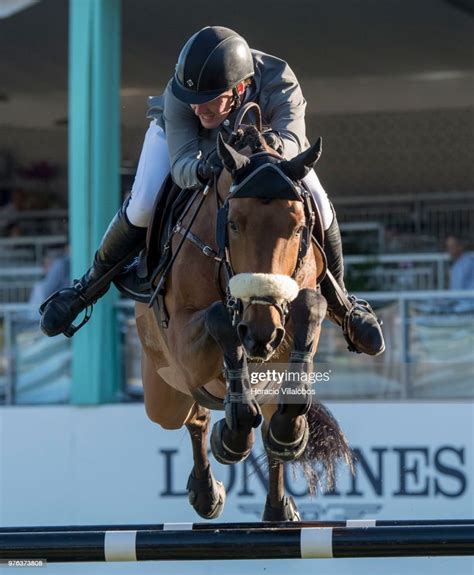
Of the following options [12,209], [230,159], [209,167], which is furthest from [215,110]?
[12,209]

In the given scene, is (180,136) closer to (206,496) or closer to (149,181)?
(149,181)

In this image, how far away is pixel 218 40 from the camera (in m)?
5.07

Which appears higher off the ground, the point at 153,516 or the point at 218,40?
the point at 218,40

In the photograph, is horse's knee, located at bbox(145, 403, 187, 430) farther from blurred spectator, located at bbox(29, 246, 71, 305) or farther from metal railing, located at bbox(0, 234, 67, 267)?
metal railing, located at bbox(0, 234, 67, 267)

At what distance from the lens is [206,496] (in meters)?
6.31

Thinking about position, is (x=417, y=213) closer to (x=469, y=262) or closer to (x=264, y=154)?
(x=469, y=262)

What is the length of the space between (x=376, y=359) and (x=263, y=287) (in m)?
5.20

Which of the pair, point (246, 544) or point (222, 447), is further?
point (222, 447)

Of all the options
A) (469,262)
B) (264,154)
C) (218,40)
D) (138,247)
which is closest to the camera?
(264,154)

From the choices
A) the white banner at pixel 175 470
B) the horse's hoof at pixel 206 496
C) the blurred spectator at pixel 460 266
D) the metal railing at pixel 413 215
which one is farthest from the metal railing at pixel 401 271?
the horse's hoof at pixel 206 496

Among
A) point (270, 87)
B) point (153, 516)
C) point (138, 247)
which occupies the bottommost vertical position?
point (153, 516)

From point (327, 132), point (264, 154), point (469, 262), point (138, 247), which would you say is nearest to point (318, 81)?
point (327, 132)

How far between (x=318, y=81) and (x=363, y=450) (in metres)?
5.56

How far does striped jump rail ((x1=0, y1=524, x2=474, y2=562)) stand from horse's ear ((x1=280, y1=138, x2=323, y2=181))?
128 centimetres
